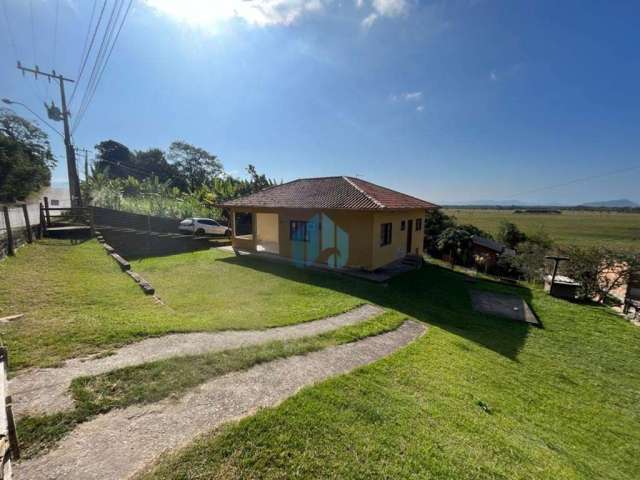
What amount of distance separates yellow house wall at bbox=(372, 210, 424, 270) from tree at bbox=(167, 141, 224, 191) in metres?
49.2

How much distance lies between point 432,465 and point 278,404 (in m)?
1.76

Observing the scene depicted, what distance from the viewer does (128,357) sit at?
161 inches

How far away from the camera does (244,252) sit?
1552 centimetres

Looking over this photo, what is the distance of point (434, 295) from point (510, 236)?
22.5 metres

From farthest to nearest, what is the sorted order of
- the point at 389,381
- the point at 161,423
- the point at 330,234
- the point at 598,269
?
the point at 330,234, the point at 598,269, the point at 389,381, the point at 161,423

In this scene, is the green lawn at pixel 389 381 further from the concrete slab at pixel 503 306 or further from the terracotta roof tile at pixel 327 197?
the terracotta roof tile at pixel 327 197

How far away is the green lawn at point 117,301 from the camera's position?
450 centimetres

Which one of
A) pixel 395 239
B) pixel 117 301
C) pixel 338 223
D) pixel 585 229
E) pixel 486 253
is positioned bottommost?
pixel 486 253

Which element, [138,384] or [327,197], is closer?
[138,384]

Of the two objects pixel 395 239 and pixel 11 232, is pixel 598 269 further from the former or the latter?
pixel 11 232

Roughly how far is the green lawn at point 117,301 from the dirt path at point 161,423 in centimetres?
184

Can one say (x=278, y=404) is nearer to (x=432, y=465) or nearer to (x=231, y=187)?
(x=432, y=465)

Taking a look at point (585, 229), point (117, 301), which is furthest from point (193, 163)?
point (585, 229)

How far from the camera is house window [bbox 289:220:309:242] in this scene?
1308cm
